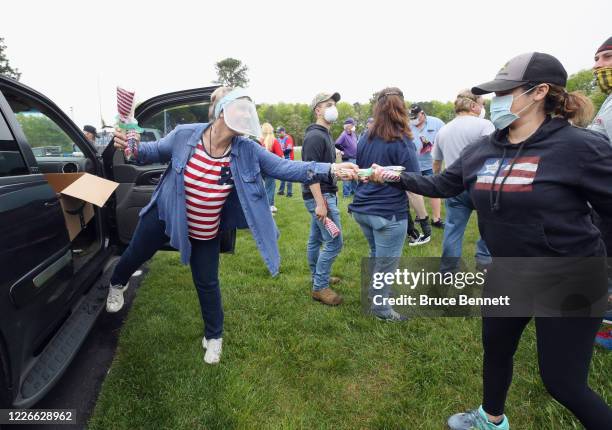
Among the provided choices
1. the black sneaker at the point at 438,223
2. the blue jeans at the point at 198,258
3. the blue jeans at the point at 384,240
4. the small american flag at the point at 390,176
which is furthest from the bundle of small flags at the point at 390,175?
the black sneaker at the point at 438,223

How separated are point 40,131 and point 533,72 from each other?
3.74 metres

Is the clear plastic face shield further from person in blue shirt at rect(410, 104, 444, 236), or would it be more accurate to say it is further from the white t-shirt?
person in blue shirt at rect(410, 104, 444, 236)

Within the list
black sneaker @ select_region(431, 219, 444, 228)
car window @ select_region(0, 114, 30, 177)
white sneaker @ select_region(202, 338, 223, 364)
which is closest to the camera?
car window @ select_region(0, 114, 30, 177)

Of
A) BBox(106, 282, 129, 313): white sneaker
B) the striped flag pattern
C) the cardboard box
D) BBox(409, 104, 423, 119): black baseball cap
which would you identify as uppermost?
BBox(409, 104, 423, 119): black baseball cap

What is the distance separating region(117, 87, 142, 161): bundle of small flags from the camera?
7.48 feet

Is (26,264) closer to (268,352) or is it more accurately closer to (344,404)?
(268,352)

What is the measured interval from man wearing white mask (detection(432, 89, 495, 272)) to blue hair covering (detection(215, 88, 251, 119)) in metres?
2.28

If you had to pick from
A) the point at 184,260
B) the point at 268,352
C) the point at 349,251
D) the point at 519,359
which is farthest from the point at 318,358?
the point at 349,251

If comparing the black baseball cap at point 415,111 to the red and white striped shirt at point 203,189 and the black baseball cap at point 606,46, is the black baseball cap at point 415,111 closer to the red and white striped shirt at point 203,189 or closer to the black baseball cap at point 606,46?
the black baseball cap at point 606,46

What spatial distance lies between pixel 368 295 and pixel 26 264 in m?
2.78

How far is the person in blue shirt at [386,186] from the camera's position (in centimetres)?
301

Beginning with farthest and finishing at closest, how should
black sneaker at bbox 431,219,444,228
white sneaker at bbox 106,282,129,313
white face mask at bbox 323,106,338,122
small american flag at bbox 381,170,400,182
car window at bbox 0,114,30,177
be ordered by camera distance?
black sneaker at bbox 431,219,444,228 < white face mask at bbox 323,106,338,122 < white sneaker at bbox 106,282,129,313 < small american flag at bbox 381,170,400,182 < car window at bbox 0,114,30,177

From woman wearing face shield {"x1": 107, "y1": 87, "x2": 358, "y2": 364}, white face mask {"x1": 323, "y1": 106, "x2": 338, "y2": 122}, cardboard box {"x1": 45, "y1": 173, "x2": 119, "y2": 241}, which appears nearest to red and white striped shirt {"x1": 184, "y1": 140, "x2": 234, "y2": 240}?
woman wearing face shield {"x1": 107, "y1": 87, "x2": 358, "y2": 364}

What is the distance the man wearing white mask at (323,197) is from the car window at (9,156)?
206 centimetres
